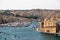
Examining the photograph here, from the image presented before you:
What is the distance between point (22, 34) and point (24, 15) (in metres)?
0.66

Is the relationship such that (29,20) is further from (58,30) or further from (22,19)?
(58,30)

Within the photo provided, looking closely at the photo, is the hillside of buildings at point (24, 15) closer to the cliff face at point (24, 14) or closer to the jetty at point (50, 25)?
the cliff face at point (24, 14)

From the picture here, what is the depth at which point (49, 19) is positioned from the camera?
7801 mm

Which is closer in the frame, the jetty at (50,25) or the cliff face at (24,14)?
the cliff face at (24,14)

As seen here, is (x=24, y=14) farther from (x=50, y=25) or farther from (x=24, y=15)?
(x=50, y=25)

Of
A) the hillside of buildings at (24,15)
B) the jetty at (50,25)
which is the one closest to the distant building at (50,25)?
the jetty at (50,25)

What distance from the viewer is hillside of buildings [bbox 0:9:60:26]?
7672 millimetres

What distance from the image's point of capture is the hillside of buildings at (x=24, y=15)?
25.2 ft

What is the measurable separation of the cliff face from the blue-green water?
0.76 feet

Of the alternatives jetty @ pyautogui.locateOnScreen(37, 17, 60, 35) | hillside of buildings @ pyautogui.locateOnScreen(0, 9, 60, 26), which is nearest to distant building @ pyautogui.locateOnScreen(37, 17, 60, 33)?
jetty @ pyautogui.locateOnScreen(37, 17, 60, 35)

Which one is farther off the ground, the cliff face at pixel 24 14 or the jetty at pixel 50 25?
the cliff face at pixel 24 14

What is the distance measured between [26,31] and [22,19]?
0.43 metres

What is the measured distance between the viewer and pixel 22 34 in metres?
8.10

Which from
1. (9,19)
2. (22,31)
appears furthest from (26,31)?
(9,19)
